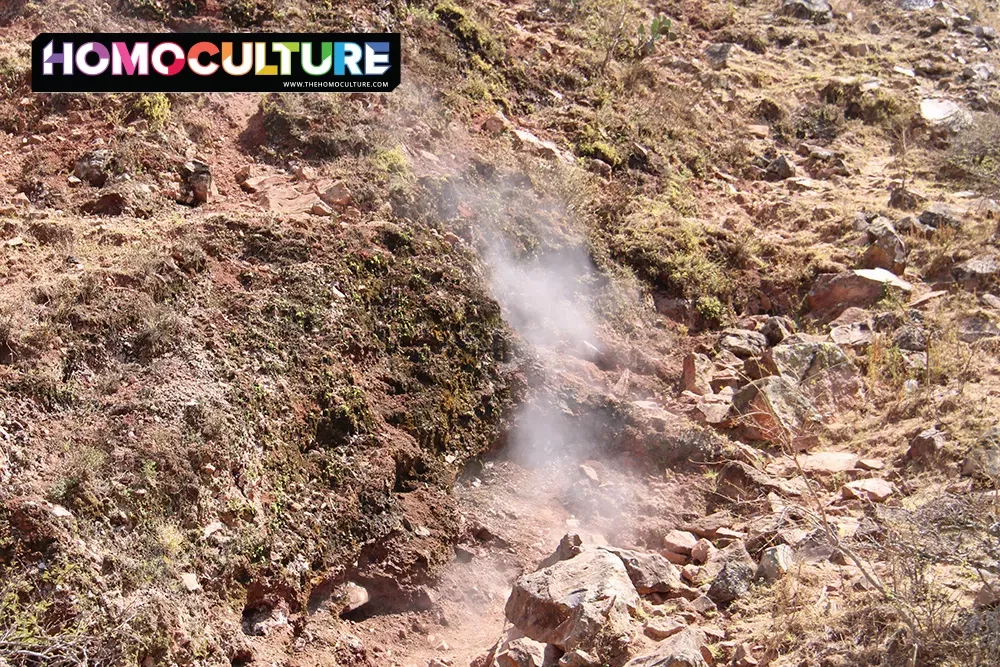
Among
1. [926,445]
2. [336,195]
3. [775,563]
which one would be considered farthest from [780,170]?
[775,563]

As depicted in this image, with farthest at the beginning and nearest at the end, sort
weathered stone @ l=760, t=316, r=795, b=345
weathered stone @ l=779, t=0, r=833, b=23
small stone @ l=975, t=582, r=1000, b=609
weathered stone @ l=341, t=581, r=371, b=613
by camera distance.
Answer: weathered stone @ l=779, t=0, r=833, b=23, weathered stone @ l=760, t=316, r=795, b=345, weathered stone @ l=341, t=581, r=371, b=613, small stone @ l=975, t=582, r=1000, b=609

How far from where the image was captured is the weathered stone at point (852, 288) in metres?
Answer: 7.94

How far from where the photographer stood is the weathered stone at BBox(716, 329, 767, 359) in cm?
772

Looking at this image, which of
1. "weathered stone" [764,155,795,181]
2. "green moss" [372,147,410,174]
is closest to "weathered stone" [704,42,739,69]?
"weathered stone" [764,155,795,181]

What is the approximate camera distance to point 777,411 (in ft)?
22.0

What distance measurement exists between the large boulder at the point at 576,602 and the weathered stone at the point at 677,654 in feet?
0.69

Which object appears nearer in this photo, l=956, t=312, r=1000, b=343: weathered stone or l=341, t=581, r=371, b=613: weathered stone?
l=341, t=581, r=371, b=613: weathered stone

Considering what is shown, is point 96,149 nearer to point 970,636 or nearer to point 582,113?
point 582,113

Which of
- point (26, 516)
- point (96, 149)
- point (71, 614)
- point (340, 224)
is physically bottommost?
point (71, 614)

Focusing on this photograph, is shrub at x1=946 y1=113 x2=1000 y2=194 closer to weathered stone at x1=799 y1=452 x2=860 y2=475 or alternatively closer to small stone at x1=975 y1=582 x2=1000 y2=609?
weathered stone at x1=799 y1=452 x2=860 y2=475

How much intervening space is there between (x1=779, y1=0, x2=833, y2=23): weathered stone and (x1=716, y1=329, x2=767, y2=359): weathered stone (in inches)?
266

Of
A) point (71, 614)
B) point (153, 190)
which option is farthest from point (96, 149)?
point (71, 614)

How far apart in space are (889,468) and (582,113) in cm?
492

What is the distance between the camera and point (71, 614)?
12.7 feet
